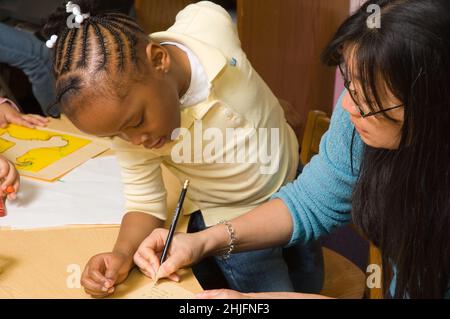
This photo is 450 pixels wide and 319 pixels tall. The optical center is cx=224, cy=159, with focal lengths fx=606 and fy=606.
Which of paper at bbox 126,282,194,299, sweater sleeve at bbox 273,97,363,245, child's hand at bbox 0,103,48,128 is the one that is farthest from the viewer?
child's hand at bbox 0,103,48,128

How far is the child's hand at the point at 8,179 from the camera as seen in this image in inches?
46.2

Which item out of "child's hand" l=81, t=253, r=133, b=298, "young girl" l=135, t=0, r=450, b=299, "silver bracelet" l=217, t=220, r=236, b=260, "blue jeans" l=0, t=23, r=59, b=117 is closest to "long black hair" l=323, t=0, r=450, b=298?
"young girl" l=135, t=0, r=450, b=299

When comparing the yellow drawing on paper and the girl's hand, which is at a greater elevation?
the yellow drawing on paper

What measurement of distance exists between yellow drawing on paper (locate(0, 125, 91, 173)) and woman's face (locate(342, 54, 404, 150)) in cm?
69

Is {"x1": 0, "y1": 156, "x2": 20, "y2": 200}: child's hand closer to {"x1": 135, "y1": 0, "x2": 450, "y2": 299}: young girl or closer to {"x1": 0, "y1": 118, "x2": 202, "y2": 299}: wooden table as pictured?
{"x1": 0, "y1": 118, "x2": 202, "y2": 299}: wooden table

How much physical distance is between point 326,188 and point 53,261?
50cm

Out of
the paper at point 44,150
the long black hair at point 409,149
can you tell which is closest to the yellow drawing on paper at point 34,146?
the paper at point 44,150

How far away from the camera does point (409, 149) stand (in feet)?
2.71

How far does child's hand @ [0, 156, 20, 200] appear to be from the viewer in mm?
1174

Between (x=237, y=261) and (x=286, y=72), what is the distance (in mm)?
1495

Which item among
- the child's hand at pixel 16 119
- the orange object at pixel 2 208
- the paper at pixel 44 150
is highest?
the child's hand at pixel 16 119

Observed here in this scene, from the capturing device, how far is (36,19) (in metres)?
2.65

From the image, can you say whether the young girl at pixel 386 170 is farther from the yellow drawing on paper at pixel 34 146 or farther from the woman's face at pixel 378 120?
the yellow drawing on paper at pixel 34 146

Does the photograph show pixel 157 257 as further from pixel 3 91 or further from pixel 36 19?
pixel 36 19
